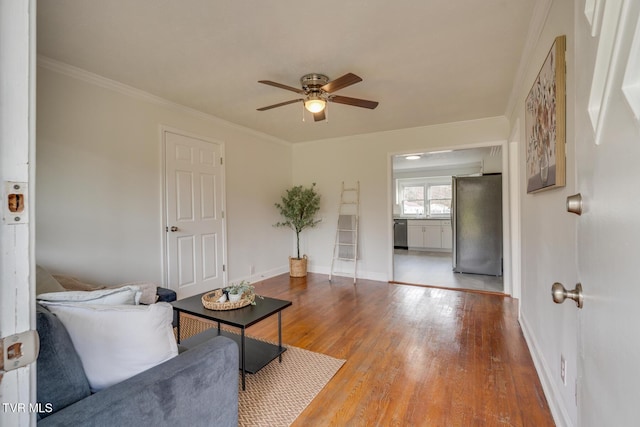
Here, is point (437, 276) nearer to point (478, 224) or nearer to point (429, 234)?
point (478, 224)

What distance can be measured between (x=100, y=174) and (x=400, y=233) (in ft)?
23.8

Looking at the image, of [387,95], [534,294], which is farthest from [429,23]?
[534,294]

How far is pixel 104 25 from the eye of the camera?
6.65 feet

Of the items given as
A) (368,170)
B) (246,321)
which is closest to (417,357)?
(246,321)

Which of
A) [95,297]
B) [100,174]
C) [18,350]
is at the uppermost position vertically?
[100,174]

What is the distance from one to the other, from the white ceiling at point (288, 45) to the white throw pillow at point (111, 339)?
5.86 ft

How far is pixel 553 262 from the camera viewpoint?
174 cm

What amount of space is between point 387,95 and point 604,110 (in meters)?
2.84

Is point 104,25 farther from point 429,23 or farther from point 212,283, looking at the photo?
point 212,283

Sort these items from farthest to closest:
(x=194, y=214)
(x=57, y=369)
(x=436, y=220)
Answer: (x=436, y=220) < (x=194, y=214) < (x=57, y=369)

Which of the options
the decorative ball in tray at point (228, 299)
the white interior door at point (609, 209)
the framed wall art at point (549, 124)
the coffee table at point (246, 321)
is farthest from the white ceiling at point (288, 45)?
the coffee table at point (246, 321)

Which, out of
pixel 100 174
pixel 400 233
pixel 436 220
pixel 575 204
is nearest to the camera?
pixel 575 204

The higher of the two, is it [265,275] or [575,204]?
[575,204]

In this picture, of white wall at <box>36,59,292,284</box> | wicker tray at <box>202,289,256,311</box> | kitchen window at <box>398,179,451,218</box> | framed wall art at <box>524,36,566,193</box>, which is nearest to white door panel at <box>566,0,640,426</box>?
framed wall art at <box>524,36,566,193</box>
